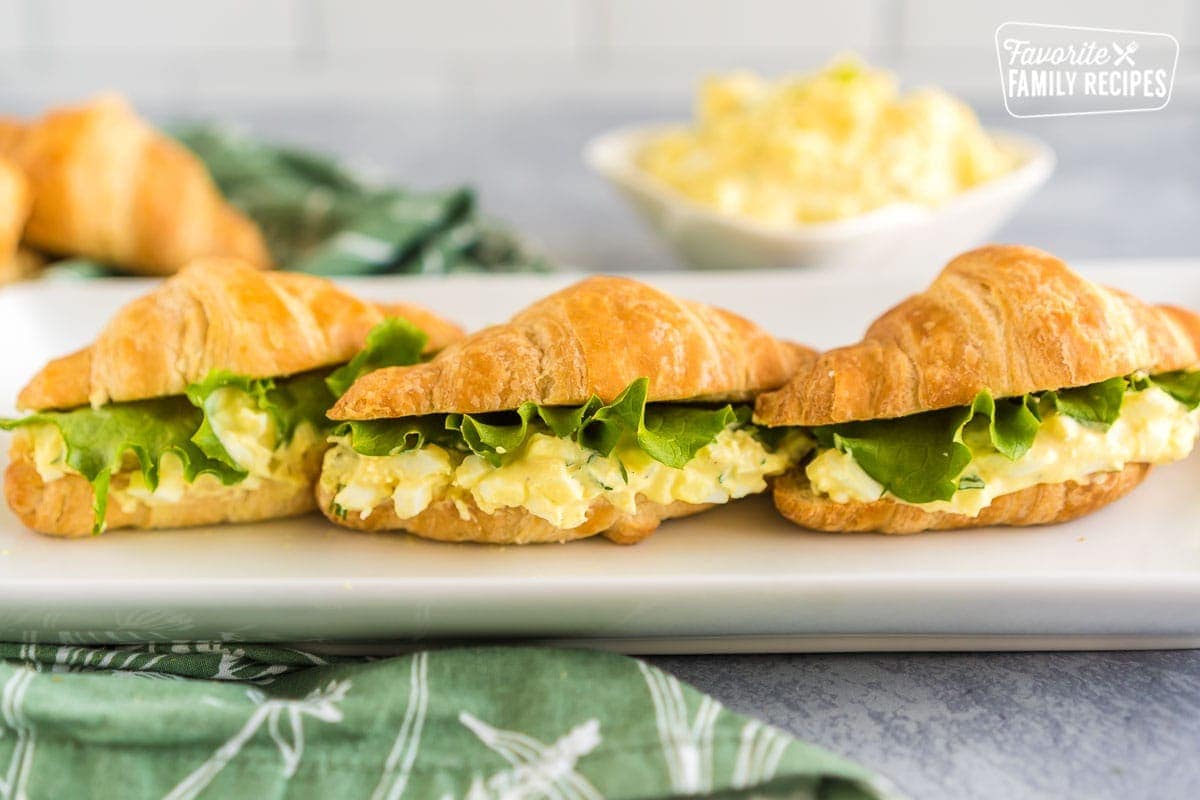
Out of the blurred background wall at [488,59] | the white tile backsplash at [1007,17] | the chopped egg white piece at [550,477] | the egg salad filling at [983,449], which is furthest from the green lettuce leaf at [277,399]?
the white tile backsplash at [1007,17]

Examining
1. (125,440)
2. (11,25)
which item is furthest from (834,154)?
(11,25)

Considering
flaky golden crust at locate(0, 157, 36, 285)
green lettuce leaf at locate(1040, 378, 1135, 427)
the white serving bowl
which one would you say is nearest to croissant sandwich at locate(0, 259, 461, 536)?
green lettuce leaf at locate(1040, 378, 1135, 427)

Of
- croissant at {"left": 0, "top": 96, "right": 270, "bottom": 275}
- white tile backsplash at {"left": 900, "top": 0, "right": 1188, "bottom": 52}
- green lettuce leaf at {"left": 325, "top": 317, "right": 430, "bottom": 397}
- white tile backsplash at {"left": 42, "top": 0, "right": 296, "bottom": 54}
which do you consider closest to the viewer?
green lettuce leaf at {"left": 325, "top": 317, "right": 430, "bottom": 397}

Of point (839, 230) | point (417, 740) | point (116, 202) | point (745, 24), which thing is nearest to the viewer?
point (417, 740)

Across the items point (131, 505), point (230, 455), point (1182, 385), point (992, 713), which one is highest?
point (1182, 385)

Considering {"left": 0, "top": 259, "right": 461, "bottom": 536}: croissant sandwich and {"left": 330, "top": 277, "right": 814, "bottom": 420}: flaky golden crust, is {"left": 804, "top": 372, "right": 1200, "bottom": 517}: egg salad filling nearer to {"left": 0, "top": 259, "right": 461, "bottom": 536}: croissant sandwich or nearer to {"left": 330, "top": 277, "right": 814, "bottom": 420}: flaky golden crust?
{"left": 330, "top": 277, "right": 814, "bottom": 420}: flaky golden crust

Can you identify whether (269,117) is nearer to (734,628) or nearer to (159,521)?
(159,521)

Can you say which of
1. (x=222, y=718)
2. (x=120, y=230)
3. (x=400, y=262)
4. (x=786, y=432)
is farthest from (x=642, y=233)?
(x=222, y=718)

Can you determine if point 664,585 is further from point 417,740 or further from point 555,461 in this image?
point 417,740
